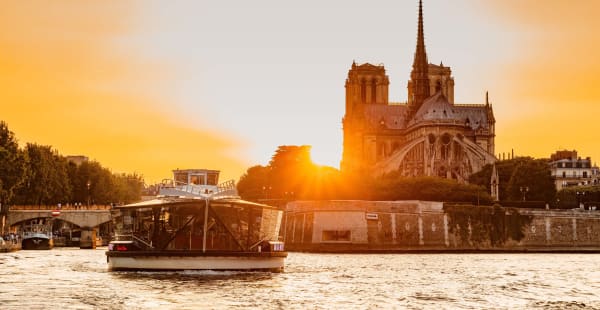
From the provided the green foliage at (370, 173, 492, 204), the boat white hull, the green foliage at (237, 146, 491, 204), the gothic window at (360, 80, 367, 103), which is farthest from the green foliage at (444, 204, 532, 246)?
the gothic window at (360, 80, 367, 103)

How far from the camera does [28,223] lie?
407ft

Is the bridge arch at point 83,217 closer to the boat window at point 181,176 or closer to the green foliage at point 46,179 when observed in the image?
Answer: the green foliage at point 46,179

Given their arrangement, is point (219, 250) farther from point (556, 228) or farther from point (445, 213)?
point (556, 228)

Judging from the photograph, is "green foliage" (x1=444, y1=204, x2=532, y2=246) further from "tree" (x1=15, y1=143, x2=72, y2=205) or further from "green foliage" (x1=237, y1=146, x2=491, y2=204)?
"tree" (x1=15, y1=143, x2=72, y2=205)

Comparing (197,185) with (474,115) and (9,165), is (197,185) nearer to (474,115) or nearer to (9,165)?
(9,165)

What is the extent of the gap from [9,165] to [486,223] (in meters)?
46.8

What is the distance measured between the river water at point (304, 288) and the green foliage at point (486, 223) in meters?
32.4

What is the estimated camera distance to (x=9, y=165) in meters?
99.4

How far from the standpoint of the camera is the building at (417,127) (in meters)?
142

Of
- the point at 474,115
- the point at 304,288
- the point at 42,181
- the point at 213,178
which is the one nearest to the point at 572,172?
the point at 474,115

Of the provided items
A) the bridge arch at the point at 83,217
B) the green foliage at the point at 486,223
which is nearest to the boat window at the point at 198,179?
the green foliage at the point at 486,223

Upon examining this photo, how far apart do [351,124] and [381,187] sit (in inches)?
2542

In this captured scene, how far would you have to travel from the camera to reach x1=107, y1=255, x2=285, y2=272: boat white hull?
47.9m

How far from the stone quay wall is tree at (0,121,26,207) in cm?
2780
